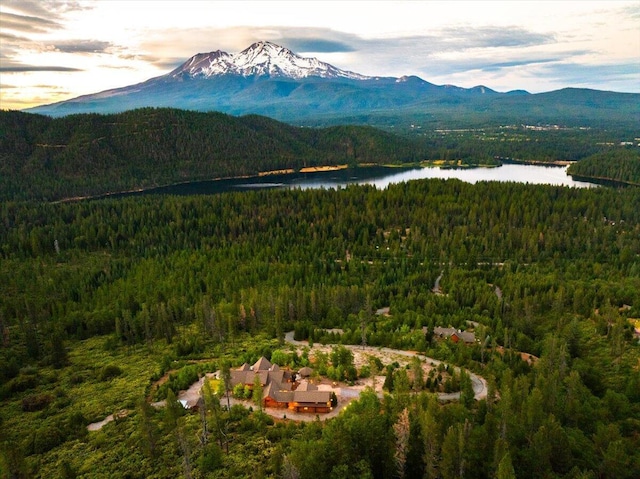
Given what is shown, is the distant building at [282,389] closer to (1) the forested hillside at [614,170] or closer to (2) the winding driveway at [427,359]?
(2) the winding driveway at [427,359]

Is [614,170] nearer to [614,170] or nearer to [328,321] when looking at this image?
[614,170]

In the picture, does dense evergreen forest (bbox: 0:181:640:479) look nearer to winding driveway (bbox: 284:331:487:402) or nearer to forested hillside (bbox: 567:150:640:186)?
winding driveway (bbox: 284:331:487:402)

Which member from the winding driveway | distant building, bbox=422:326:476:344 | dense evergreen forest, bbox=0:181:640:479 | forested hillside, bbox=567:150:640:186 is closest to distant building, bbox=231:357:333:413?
dense evergreen forest, bbox=0:181:640:479

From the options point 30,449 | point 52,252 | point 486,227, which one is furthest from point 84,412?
point 486,227

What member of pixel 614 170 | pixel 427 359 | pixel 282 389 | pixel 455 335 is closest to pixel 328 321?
pixel 427 359

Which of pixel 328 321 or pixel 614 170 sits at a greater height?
pixel 614 170

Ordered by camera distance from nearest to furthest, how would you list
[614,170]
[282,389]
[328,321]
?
[282,389] → [328,321] → [614,170]

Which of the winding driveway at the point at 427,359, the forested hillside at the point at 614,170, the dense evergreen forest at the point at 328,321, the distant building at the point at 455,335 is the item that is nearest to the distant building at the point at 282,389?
the dense evergreen forest at the point at 328,321

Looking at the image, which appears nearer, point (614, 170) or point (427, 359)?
point (427, 359)
